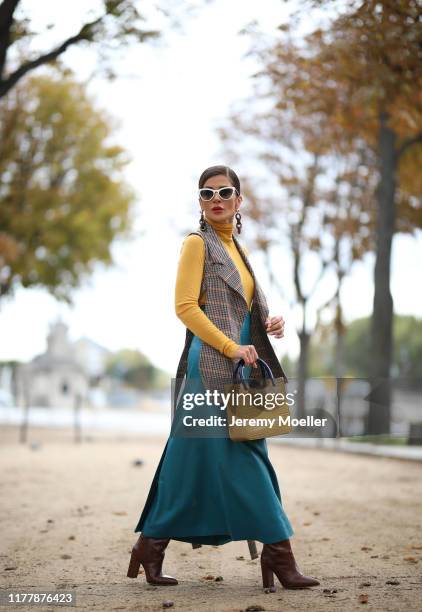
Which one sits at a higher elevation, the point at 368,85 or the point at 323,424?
the point at 368,85

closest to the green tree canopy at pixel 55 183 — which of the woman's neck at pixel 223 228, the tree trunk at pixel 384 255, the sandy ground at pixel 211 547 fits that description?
the tree trunk at pixel 384 255

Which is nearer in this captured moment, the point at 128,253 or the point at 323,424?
the point at 323,424

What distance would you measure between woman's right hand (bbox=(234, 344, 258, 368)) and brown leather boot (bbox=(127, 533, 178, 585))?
1034 millimetres

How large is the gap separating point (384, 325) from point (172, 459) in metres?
14.7

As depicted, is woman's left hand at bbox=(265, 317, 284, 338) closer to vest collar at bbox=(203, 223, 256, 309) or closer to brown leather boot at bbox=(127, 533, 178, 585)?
vest collar at bbox=(203, 223, 256, 309)

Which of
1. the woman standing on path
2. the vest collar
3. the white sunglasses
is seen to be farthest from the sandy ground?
the white sunglasses

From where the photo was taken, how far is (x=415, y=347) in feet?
259

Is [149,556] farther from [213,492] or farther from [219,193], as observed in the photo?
[219,193]

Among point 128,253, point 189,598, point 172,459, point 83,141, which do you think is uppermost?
point 83,141

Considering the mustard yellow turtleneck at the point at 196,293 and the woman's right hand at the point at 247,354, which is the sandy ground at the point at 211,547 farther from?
the mustard yellow turtleneck at the point at 196,293

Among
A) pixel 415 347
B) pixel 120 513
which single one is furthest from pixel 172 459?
pixel 415 347

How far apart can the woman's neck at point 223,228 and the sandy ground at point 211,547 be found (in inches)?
71.9

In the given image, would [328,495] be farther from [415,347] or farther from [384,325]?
[415,347]

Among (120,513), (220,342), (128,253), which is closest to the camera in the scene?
(220,342)
